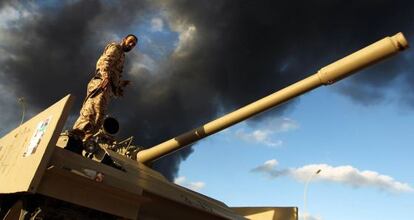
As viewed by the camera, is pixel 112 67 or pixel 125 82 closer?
pixel 112 67

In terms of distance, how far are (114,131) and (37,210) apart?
9.79 feet

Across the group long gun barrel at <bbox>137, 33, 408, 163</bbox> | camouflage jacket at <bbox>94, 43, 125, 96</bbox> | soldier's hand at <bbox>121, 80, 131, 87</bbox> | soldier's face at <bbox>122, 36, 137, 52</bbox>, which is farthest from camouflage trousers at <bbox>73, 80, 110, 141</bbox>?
long gun barrel at <bbox>137, 33, 408, 163</bbox>

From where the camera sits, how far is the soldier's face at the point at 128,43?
10453 mm

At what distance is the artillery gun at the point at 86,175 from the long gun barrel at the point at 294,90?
0.02m

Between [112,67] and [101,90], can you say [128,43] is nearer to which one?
[112,67]

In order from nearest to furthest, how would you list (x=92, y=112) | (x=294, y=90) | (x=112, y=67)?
(x=294, y=90)
(x=92, y=112)
(x=112, y=67)

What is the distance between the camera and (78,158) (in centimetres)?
727

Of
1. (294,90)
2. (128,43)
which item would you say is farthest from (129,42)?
(294,90)

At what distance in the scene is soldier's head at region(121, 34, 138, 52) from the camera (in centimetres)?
1045

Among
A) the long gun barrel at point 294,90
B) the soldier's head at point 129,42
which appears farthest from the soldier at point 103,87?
the long gun barrel at point 294,90

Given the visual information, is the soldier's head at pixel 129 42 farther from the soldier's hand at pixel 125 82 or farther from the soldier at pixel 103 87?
the soldier's hand at pixel 125 82

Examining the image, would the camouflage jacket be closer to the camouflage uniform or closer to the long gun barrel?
the camouflage uniform

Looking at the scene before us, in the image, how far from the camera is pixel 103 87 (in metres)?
9.51

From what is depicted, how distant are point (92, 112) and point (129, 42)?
206 centimetres
